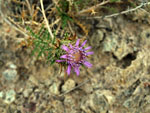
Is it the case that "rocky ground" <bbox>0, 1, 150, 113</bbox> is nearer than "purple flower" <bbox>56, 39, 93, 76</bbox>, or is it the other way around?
"purple flower" <bbox>56, 39, 93, 76</bbox>

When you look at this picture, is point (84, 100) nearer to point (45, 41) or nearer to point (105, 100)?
point (105, 100)

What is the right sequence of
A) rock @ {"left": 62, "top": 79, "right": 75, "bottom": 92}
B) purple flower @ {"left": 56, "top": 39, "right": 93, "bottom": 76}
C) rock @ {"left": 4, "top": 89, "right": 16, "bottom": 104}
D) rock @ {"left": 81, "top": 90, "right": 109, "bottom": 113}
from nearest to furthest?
purple flower @ {"left": 56, "top": 39, "right": 93, "bottom": 76}
rock @ {"left": 81, "top": 90, "right": 109, "bottom": 113}
rock @ {"left": 4, "top": 89, "right": 16, "bottom": 104}
rock @ {"left": 62, "top": 79, "right": 75, "bottom": 92}

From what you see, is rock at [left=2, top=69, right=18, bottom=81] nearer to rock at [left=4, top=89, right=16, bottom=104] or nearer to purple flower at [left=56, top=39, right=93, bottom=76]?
rock at [left=4, top=89, right=16, bottom=104]

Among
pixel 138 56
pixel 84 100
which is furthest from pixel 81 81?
pixel 138 56

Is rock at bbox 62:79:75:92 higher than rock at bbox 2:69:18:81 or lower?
lower

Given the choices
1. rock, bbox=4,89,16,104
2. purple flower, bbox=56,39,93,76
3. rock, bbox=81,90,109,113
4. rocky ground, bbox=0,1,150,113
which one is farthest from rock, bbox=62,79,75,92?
rock, bbox=4,89,16,104

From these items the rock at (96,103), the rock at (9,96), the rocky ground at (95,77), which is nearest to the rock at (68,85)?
the rocky ground at (95,77)

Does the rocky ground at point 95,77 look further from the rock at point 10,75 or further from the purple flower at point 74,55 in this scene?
the purple flower at point 74,55

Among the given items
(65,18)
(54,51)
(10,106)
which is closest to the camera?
(54,51)
